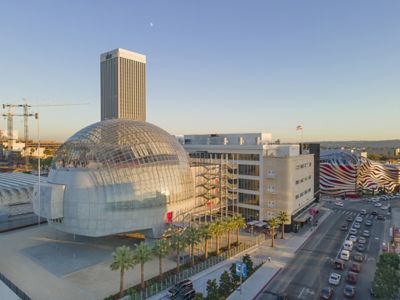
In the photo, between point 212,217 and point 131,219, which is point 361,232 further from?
point 131,219

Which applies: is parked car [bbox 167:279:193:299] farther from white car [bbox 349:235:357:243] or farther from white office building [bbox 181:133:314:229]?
white car [bbox 349:235:357:243]

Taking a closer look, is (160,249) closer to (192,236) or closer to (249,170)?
(192,236)

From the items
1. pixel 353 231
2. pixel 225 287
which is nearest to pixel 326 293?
pixel 225 287

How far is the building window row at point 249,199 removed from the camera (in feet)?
208

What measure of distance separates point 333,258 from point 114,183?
3549cm

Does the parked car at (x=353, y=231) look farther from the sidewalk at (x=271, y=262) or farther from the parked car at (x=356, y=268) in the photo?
the parked car at (x=356, y=268)

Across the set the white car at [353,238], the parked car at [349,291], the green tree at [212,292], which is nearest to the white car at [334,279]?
the parked car at [349,291]

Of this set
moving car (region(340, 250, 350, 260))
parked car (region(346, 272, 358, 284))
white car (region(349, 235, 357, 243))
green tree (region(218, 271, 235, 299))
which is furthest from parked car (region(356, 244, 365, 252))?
green tree (region(218, 271, 235, 299))

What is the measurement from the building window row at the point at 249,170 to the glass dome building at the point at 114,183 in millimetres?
17078

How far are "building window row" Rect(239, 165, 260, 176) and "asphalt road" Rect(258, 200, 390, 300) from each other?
1689 centimetres

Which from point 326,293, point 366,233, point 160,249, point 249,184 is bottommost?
point 366,233

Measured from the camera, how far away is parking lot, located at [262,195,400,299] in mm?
35062

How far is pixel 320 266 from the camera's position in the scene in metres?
41.6

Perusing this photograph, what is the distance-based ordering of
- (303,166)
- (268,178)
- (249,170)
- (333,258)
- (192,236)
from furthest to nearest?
1. (303,166)
2. (249,170)
3. (268,178)
4. (333,258)
5. (192,236)
